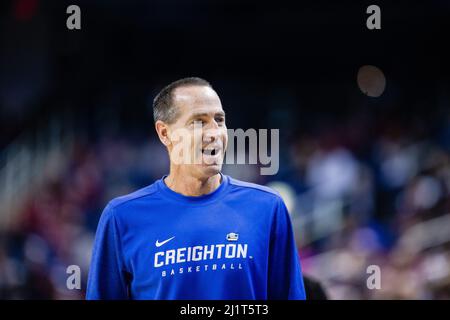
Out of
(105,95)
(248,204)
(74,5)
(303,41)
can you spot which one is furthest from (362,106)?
(248,204)

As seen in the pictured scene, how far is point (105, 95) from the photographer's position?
13.6 feet

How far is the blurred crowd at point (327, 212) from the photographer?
13.4ft

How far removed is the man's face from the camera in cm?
228

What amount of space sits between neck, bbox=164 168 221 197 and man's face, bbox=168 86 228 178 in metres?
0.03

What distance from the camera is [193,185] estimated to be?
2312mm

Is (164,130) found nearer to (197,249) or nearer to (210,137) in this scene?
(210,137)

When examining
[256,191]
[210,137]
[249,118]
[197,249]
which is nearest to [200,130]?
[210,137]

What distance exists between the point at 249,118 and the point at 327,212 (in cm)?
81

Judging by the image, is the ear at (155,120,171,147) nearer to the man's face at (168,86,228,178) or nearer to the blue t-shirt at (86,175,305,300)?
the man's face at (168,86,228,178)

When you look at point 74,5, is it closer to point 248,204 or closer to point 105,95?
point 105,95

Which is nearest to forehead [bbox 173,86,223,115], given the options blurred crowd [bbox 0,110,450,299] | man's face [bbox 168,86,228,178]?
man's face [bbox 168,86,228,178]

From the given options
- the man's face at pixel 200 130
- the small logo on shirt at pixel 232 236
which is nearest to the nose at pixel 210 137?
the man's face at pixel 200 130

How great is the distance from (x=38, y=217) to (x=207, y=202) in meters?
2.32
